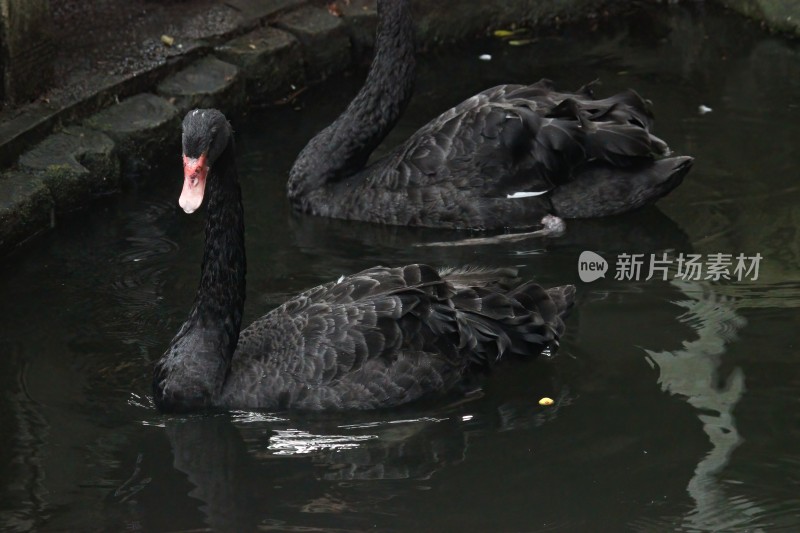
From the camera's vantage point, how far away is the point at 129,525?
3953 mm

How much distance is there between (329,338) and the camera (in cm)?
451

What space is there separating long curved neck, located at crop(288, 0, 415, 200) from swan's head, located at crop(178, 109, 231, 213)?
189cm

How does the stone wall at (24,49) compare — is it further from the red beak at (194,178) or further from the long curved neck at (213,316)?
the red beak at (194,178)

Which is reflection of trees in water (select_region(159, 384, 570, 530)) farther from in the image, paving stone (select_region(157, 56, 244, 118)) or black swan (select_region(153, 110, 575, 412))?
paving stone (select_region(157, 56, 244, 118))

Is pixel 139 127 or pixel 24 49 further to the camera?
pixel 139 127

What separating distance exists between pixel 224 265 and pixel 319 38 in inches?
123

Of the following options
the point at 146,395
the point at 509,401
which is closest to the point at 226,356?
the point at 146,395

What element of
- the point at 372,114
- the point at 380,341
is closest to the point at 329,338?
the point at 380,341

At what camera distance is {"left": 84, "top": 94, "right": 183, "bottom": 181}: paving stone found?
252 inches

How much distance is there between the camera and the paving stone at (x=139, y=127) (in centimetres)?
640

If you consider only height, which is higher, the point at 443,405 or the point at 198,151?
the point at 198,151

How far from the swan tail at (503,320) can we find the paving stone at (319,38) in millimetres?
3025

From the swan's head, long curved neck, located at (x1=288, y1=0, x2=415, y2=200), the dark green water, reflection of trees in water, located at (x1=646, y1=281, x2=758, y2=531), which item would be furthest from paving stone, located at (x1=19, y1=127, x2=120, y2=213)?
reflection of trees in water, located at (x1=646, y1=281, x2=758, y2=531)

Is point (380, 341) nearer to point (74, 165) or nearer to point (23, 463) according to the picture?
point (23, 463)
